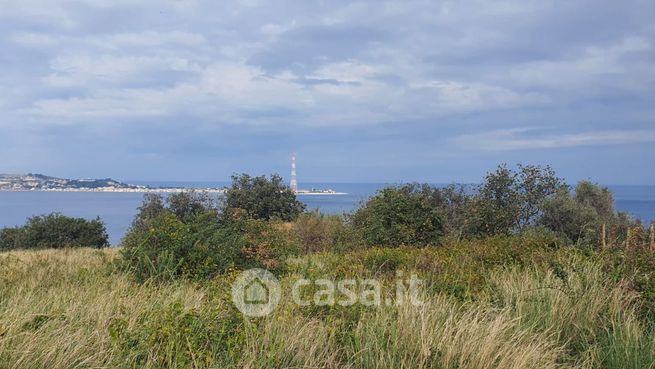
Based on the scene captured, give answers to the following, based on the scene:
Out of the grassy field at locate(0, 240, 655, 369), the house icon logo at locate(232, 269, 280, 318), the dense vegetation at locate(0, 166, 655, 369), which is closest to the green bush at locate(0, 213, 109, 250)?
the dense vegetation at locate(0, 166, 655, 369)

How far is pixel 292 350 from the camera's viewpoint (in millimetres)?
3639

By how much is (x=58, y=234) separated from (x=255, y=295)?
20956 millimetres

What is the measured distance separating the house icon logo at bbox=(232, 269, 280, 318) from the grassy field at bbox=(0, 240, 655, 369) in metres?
0.12

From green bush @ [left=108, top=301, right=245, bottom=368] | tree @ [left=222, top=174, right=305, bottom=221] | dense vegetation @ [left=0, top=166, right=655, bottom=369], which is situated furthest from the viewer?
tree @ [left=222, top=174, right=305, bottom=221]

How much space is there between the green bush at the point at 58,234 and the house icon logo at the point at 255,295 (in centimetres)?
1932

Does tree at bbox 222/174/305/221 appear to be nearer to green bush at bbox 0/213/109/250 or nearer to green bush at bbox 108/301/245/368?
green bush at bbox 0/213/109/250

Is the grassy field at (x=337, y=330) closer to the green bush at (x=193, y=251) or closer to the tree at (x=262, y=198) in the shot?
the green bush at (x=193, y=251)

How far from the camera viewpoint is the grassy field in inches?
136

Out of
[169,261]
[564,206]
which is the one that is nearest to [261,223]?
[169,261]

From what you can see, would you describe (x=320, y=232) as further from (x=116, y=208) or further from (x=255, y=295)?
(x=116, y=208)

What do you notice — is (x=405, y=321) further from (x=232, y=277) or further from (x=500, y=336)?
(x=232, y=277)

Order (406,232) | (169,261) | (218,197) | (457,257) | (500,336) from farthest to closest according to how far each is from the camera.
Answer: (218,197) → (406,232) → (457,257) → (169,261) → (500,336)

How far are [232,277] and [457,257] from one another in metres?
3.86

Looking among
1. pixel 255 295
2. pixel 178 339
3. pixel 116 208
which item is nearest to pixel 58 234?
pixel 255 295
